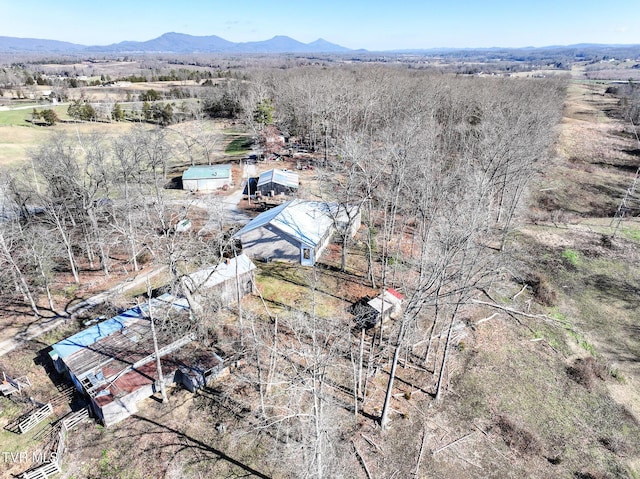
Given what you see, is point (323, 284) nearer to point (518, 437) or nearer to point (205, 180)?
point (518, 437)

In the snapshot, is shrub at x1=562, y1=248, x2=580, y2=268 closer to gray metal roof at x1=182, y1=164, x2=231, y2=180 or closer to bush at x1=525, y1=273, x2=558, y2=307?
bush at x1=525, y1=273, x2=558, y2=307

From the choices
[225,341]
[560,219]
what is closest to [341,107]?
[560,219]

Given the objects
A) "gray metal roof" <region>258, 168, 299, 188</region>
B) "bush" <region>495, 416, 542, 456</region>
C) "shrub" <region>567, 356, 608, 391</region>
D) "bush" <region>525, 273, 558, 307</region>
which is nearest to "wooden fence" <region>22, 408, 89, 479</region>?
"bush" <region>495, 416, 542, 456</region>

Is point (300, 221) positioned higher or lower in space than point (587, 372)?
higher

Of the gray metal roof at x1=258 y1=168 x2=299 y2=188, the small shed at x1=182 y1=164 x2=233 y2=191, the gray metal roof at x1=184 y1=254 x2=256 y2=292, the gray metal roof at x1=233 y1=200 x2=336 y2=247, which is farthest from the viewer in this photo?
the small shed at x1=182 y1=164 x2=233 y2=191

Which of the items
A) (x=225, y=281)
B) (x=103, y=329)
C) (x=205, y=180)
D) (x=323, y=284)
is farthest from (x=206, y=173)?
(x=103, y=329)

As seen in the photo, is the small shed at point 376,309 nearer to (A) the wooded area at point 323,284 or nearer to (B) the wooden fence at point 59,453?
(A) the wooded area at point 323,284

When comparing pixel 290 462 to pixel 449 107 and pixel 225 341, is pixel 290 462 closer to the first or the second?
pixel 225 341

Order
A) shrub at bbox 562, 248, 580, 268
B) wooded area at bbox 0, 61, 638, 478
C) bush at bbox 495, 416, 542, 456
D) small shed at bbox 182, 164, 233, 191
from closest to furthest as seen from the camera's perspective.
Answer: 1. wooded area at bbox 0, 61, 638, 478
2. bush at bbox 495, 416, 542, 456
3. shrub at bbox 562, 248, 580, 268
4. small shed at bbox 182, 164, 233, 191
